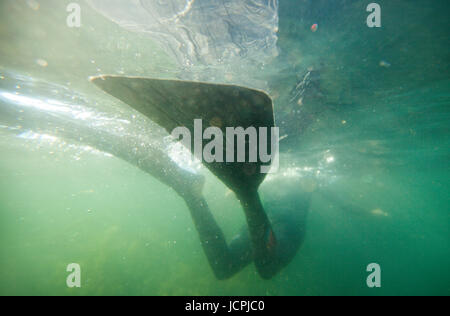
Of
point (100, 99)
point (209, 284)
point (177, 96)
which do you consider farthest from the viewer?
point (209, 284)

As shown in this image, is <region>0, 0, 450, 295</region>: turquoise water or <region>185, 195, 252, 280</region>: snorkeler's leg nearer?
<region>0, 0, 450, 295</region>: turquoise water

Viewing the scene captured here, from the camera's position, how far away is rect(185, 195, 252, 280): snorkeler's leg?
11102 mm

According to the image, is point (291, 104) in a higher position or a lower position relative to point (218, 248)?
higher

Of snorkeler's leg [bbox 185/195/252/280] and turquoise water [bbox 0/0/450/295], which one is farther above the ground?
turquoise water [bbox 0/0/450/295]

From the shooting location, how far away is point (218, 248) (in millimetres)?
11188

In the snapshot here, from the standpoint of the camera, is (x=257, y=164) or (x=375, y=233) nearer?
(x=257, y=164)

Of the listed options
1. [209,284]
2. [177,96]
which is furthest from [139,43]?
[209,284]

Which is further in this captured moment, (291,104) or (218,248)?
(218,248)

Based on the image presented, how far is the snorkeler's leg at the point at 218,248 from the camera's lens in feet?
36.4

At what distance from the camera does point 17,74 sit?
22.3 ft

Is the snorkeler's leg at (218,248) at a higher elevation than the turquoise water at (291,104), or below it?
below

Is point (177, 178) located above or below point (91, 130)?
below

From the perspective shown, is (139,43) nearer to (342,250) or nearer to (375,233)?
(342,250)

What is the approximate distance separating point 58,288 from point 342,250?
37755 millimetres
